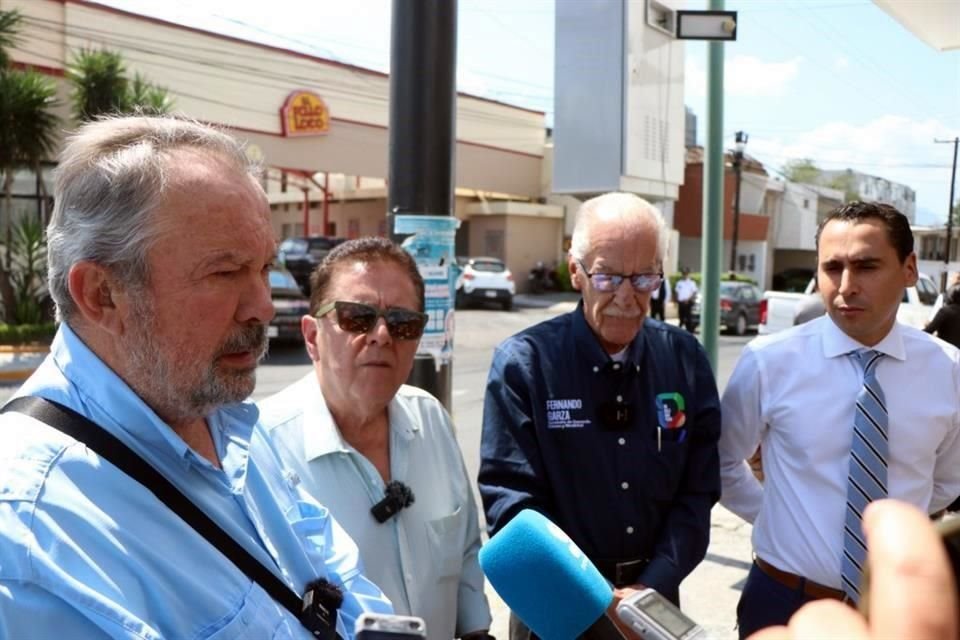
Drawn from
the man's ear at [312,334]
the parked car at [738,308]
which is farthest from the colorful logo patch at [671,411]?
the parked car at [738,308]

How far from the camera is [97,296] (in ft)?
5.11

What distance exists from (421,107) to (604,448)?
5.29 ft

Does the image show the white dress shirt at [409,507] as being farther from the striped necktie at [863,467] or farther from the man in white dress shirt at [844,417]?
the striped necktie at [863,467]

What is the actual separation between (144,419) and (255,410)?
429 mm

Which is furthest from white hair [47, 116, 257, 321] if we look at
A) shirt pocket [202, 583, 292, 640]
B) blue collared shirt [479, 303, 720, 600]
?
blue collared shirt [479, 303, 720, 600]

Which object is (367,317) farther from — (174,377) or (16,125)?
(16,125)

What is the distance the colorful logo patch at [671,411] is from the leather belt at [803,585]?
612 mm

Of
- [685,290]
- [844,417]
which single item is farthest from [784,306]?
[844,417]

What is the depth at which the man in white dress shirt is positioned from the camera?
273 cm

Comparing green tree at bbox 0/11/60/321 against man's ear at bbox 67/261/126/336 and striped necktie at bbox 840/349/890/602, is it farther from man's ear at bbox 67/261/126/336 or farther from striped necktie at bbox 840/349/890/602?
striped necktie at bbox 840/349/890/602

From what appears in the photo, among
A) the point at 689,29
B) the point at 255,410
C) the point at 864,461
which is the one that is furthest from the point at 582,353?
the point at 689,29

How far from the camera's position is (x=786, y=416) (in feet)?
9.41

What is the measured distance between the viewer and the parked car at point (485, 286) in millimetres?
26625

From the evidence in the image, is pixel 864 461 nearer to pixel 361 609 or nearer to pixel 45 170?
pixel 361 609
